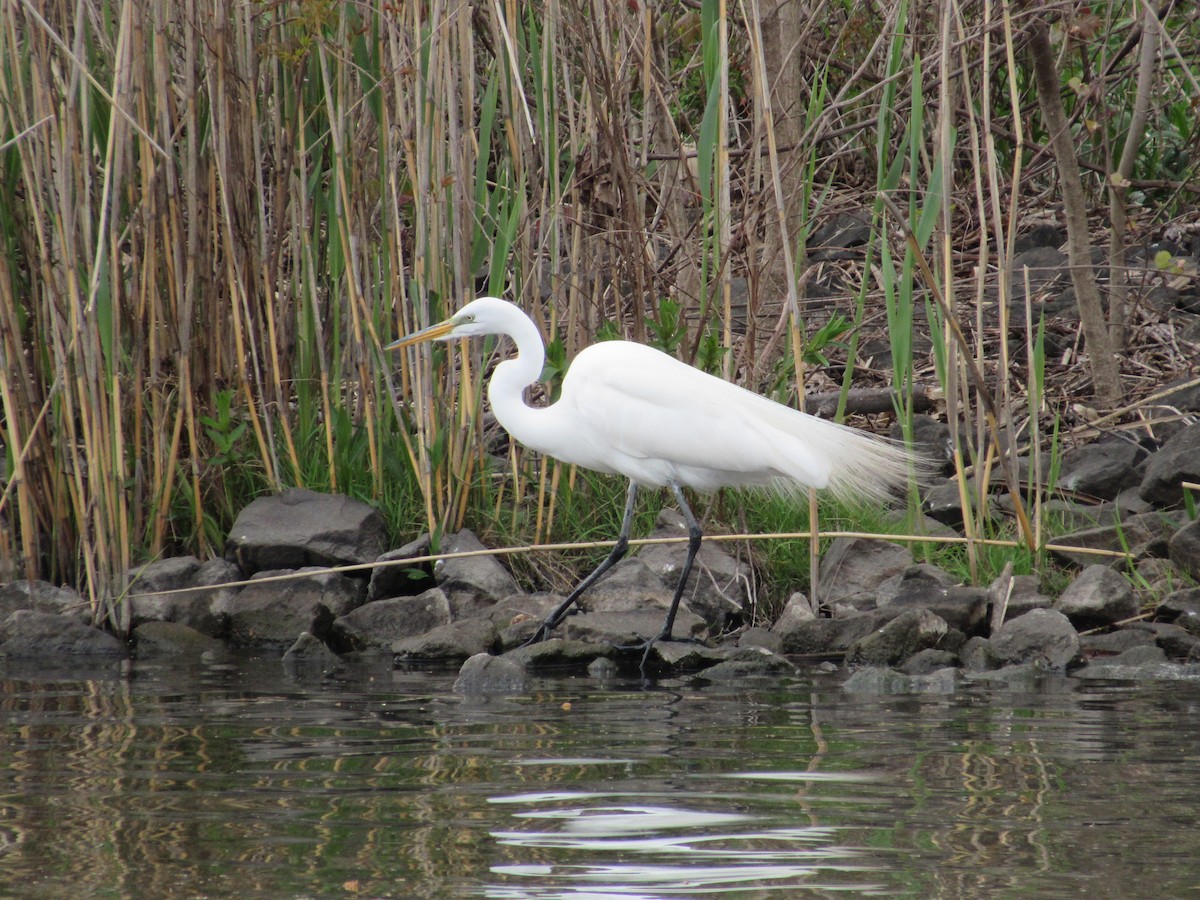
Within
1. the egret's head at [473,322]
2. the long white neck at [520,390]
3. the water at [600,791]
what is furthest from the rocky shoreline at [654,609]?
the egret's head at [473,322]

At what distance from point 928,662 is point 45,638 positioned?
288 cm

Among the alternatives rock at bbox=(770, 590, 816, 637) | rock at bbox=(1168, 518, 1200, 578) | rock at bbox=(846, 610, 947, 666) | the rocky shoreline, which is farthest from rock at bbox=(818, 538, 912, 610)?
rock at bbox=(1168, 518, 1200, 578)

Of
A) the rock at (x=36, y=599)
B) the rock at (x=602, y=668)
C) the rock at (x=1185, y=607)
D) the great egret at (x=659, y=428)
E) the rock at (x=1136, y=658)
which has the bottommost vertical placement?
the rock at (x=602, y=668)

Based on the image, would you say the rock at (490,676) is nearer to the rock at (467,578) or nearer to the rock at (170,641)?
the rock at (467,578)

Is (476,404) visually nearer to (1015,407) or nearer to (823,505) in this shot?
(823,505)

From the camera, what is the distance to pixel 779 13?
678cm

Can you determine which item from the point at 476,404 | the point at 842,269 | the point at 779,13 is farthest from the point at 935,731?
the point at 842,269

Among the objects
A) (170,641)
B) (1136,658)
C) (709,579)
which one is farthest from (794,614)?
(170,641)

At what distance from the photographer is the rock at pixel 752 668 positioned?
15.0 ft

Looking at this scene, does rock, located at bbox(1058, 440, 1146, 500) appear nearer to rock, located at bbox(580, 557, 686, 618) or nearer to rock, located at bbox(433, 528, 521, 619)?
rock, located at bbox(580, 557, 686, 618)

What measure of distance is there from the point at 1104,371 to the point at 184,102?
13.1 ft

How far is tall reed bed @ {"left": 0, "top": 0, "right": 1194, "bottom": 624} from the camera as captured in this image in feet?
16.0

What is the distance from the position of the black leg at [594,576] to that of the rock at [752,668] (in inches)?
23.8

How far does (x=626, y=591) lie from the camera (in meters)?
5.46
